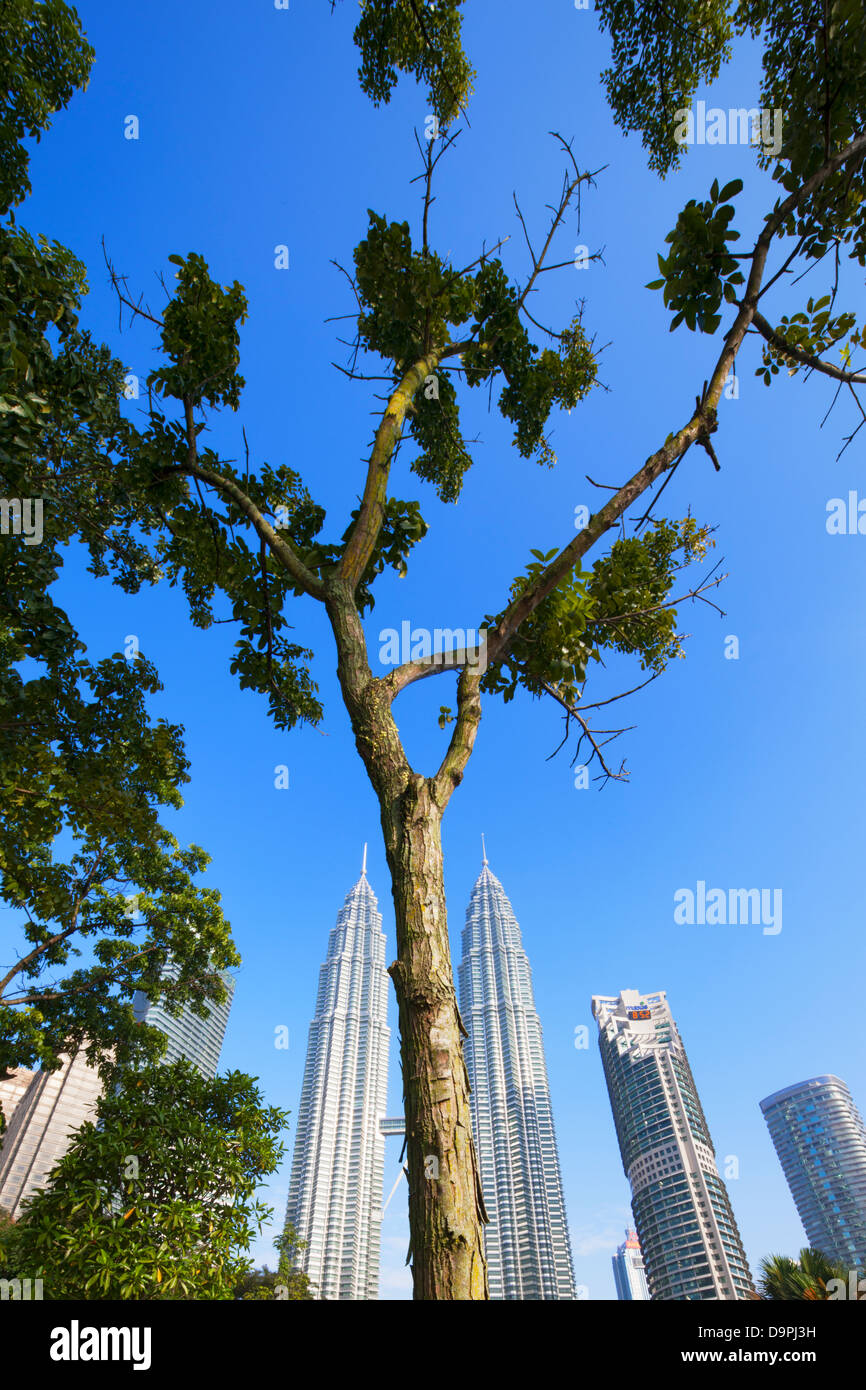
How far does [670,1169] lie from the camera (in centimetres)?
6059

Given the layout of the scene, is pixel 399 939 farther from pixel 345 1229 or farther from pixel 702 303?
pixel 345 1229

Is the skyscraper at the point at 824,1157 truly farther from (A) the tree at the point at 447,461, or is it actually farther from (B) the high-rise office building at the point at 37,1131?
(A) the tree at the point at 447,461

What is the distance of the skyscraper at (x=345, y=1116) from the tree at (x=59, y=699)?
74.6 meters

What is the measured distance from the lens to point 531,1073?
308 ft

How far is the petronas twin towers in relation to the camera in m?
74.2

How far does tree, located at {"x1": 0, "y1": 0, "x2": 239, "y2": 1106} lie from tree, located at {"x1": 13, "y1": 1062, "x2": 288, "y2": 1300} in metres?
3.21

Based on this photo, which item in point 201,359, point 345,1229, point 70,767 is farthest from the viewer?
point 345,1229

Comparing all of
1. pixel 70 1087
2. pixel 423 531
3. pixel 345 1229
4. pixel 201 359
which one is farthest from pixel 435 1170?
pixel 345 1229

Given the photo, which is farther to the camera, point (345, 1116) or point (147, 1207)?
point (345, 1116)

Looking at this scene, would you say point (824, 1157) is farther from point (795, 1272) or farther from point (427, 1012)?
point (427, 1012)

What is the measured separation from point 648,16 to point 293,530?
4999mm

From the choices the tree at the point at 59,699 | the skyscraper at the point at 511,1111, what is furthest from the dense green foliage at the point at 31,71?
the skyscraper at the point at 511,1111

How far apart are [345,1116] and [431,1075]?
109 metres

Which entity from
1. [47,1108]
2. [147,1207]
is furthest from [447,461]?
[47,1108]
